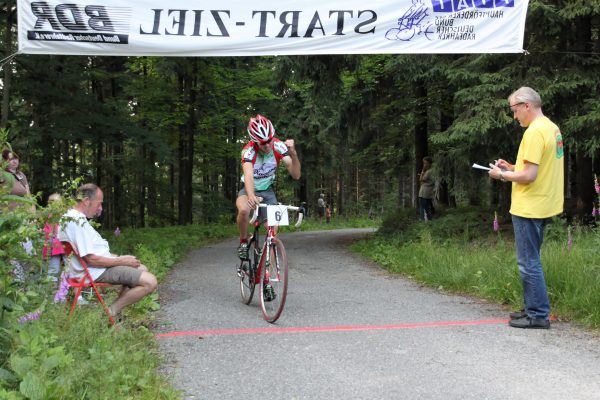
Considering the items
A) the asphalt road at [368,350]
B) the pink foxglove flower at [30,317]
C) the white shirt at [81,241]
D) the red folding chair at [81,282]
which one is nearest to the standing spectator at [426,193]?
the asphalt road at [368,350]

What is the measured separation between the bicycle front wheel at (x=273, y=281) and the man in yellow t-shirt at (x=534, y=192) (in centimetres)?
219

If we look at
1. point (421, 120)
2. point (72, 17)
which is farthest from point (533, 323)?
point (421, 120)

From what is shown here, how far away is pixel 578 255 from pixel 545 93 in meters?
3.29

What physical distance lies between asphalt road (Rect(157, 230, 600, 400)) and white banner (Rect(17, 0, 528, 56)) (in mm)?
3234

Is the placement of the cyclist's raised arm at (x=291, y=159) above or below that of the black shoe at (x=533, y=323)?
above

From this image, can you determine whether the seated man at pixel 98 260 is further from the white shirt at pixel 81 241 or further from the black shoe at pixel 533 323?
the black shoe at pixel 533 323

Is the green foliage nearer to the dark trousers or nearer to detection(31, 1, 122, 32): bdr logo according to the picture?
the dark trousers

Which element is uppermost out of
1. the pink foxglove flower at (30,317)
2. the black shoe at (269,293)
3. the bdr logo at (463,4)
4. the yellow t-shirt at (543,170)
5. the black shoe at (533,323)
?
the bdr logo at (463,4)

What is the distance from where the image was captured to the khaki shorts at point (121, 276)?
4594mm

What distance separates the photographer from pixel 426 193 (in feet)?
44.3

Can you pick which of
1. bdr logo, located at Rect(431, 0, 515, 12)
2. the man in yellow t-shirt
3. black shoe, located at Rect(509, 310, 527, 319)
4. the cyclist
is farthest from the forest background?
black shoe, located at Rect(509, 310, 527, 319)

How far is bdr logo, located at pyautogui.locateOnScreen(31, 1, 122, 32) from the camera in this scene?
682 cm

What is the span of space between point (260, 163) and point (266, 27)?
7.38 feet

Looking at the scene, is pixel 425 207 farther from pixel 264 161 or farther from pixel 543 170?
pixel 543 170
